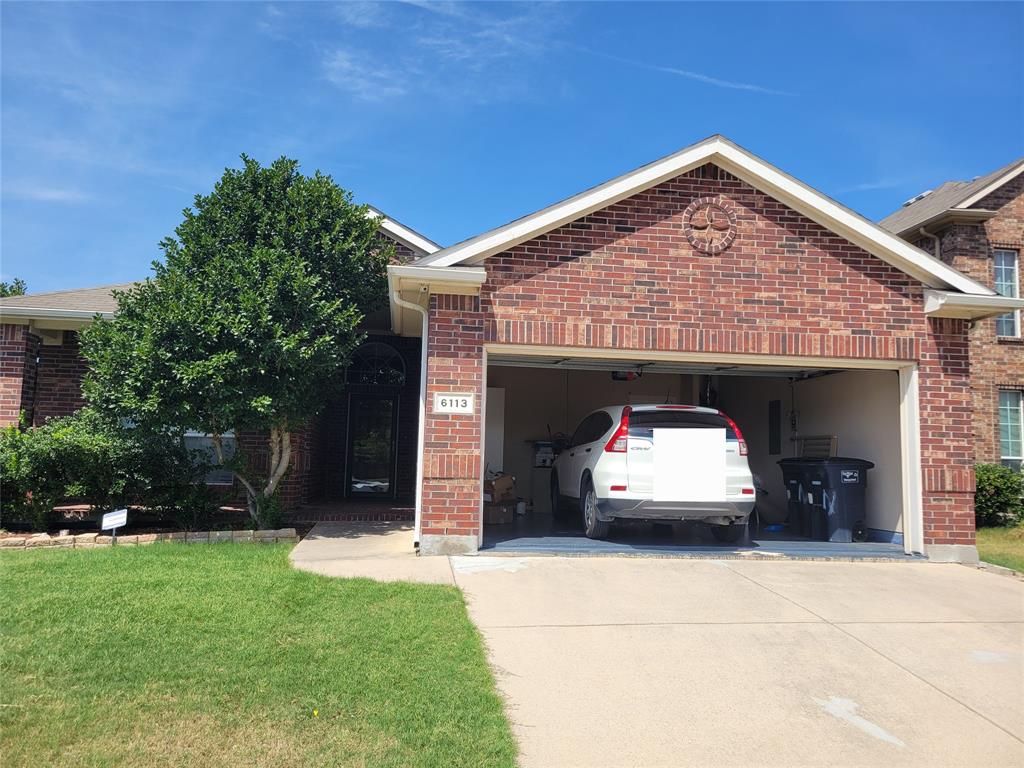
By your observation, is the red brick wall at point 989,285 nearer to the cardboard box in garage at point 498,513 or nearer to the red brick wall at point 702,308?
the red brick wall at point 702,308

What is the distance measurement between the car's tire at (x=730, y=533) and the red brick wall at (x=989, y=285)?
28.4 ft

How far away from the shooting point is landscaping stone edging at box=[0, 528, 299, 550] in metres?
9.00

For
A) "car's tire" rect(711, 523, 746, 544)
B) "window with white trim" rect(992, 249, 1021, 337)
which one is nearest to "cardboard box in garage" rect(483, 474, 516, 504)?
"car's tire" rect(711, 523, 746, 544)

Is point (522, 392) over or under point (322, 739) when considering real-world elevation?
over

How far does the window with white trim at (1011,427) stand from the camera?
1605 cm

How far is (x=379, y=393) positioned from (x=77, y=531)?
5.21 m

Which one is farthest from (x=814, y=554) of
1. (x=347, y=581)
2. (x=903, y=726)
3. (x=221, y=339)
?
(x=221, y=339)

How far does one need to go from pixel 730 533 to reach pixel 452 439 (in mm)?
3826

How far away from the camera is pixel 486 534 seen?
1021 cm

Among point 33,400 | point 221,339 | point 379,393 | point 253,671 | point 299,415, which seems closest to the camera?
point 253,671

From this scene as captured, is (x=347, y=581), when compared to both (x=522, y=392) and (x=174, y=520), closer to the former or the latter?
(x=174, y=520)

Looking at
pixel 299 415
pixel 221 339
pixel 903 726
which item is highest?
pixel 221 339

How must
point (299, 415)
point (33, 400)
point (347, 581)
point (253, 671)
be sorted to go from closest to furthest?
point (253, 671) < point (347, 581) < point (299, 415) < point (33, 400)

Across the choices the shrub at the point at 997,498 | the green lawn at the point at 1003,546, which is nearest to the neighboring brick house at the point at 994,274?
the shrub at the point at 997,498
